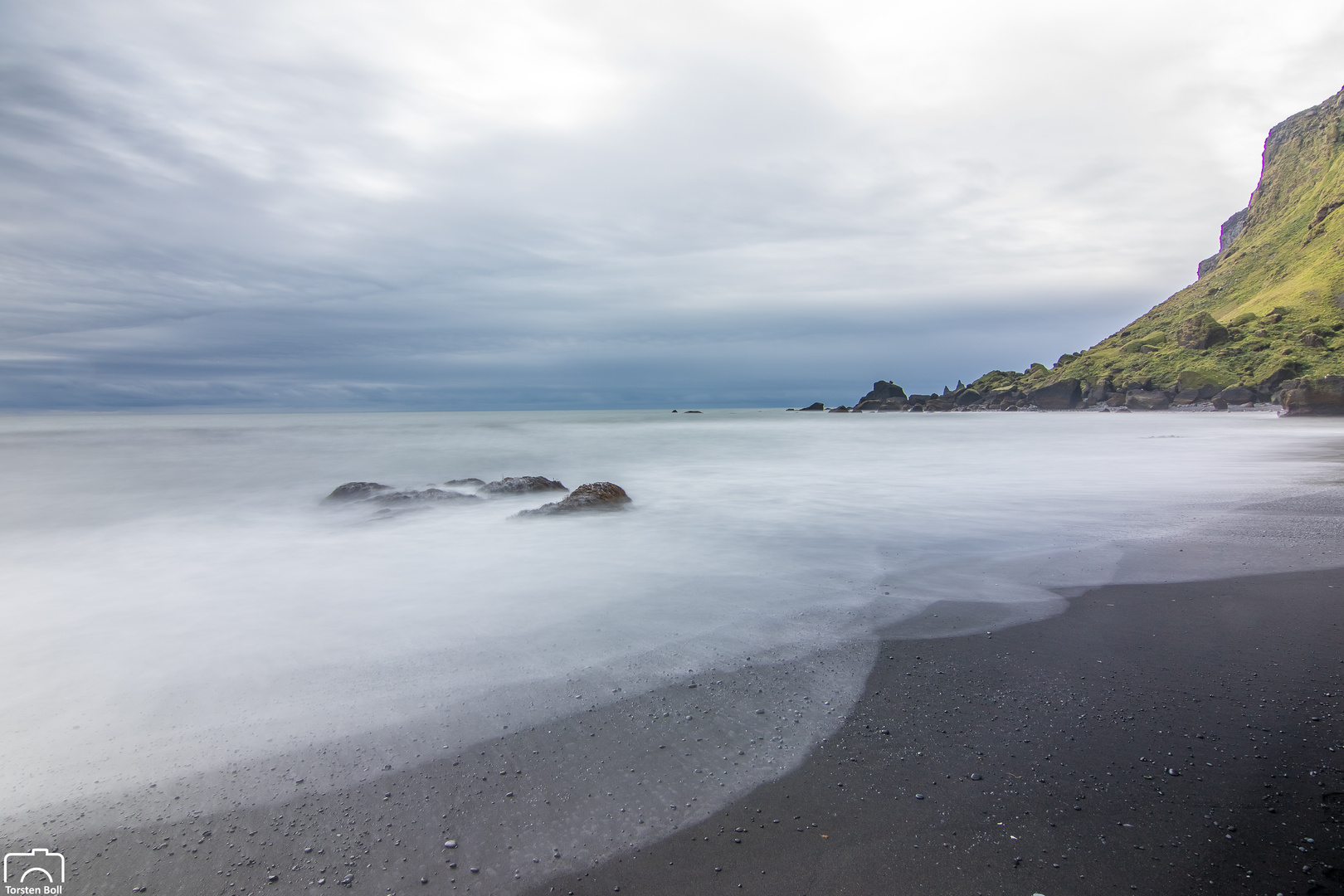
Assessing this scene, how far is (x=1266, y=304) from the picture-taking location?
95375 millimetres

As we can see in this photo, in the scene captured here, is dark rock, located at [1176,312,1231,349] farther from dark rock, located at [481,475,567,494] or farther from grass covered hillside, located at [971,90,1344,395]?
dark rock, located at [481,475,567,494]

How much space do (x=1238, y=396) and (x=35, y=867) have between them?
313ft

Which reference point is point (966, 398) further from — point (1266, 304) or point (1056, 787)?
point (1056, 787)

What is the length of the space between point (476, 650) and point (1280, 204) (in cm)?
16769

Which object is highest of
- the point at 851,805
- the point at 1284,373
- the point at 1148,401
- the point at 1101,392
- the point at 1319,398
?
the point at 1284,373

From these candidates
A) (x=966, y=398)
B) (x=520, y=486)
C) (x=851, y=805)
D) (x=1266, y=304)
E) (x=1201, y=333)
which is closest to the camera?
(x=851, y=805)

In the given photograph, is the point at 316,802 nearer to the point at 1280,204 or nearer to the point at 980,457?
the point at 980,457

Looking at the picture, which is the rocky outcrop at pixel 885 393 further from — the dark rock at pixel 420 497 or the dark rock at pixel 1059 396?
the dark rock at pixel 420 497

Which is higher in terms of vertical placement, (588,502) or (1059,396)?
(1059,396)

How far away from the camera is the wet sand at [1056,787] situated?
245 cm

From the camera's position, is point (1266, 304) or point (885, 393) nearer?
point (1266, 304)

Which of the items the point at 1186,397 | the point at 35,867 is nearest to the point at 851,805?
the point at 35,867

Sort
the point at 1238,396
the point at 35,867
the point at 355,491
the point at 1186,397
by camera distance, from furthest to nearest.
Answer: the point at 1186,397, the point at 1238,396, the point at 355,491, the point at 35,867

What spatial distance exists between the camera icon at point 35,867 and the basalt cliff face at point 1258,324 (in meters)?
66.0
